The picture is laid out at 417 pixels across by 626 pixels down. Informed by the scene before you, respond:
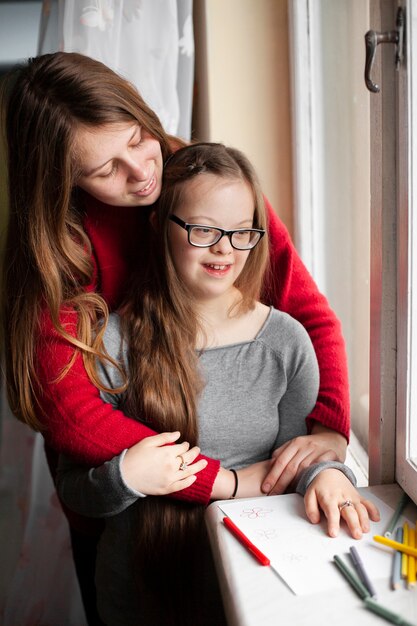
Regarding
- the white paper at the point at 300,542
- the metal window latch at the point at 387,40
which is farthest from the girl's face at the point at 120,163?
the white paper at the point at 300,542

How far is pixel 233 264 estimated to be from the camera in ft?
3.26

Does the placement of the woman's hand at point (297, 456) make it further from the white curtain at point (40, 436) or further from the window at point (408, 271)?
the white curtain at point (40, 436)

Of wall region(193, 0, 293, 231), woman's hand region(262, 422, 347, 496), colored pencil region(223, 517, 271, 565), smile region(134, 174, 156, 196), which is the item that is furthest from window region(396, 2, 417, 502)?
wall region(193, 0, 293, 231)

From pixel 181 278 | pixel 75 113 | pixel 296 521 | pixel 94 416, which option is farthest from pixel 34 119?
pixel 296 521

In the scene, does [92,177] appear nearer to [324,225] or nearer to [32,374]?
[32,374]

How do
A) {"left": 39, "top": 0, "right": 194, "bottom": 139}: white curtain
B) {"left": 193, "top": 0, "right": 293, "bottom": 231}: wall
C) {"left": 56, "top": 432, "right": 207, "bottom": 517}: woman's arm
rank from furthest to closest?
{"left": 193, "top": 0, "right": 293, "bottom": 231}: wall < {"left": 39, "top": 0, "right": 194, "bottom": 139}: white curtain < {"left": 56, "top": 432, "right": 207, "bottom": 517}: woman's arm

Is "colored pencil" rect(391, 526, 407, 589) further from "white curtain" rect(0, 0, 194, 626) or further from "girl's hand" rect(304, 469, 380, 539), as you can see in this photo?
"white curtain" rect(0, 0, 194, 626)

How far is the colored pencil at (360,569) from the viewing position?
0.69 meters

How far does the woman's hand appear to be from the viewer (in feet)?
3.22

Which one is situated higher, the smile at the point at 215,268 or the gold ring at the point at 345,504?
the smile at the point at 215,268

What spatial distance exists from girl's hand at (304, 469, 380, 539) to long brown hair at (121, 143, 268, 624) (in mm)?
209

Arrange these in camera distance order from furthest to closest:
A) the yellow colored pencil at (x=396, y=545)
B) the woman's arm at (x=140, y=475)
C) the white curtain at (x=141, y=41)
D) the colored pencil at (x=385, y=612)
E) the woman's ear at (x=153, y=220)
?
the white curtain at (x=141, y=41) → the woman's ear at (x=153, y=220) → the woman's arm at (x=140, y=475) → the yellow colored pencil at (x=396, y=545) → the colored pencil at (x=385, y=612)

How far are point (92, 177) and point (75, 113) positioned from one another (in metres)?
0.09

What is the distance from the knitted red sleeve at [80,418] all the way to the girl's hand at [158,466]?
0.07ft
